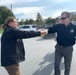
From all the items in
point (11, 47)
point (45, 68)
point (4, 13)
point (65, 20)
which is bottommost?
point (4, 13)

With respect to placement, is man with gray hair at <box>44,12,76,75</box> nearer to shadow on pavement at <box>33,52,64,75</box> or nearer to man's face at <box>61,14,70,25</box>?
man's face at <box>61,14,70,25</box>

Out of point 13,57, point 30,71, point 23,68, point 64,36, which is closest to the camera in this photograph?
point 13,57

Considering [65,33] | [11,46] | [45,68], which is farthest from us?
[45,68]

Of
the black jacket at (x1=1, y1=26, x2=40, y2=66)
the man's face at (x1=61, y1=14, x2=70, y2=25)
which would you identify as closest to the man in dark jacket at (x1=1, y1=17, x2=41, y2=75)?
the black jacket at (x1=1, y1=26, x2=40, y2=66)

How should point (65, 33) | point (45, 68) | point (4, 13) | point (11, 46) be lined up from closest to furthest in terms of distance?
point (11, 46)
point (65, 33)
point (45, 68)
point (4, 13)

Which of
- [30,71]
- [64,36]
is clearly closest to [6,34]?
[64,36]

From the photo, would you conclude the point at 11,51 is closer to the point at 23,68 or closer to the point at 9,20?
the point at 9,20

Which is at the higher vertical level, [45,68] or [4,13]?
[45,68]

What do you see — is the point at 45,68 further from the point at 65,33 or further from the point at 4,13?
the point at 4,13

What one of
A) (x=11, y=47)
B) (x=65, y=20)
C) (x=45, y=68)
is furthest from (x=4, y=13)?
(x=11, y=47)

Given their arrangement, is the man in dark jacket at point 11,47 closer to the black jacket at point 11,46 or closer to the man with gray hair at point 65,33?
the black jacket at point 11,46

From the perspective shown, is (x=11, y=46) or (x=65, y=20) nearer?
(x=11, y=46)

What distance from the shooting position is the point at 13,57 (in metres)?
5.10

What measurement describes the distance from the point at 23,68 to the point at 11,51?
4065 mm
